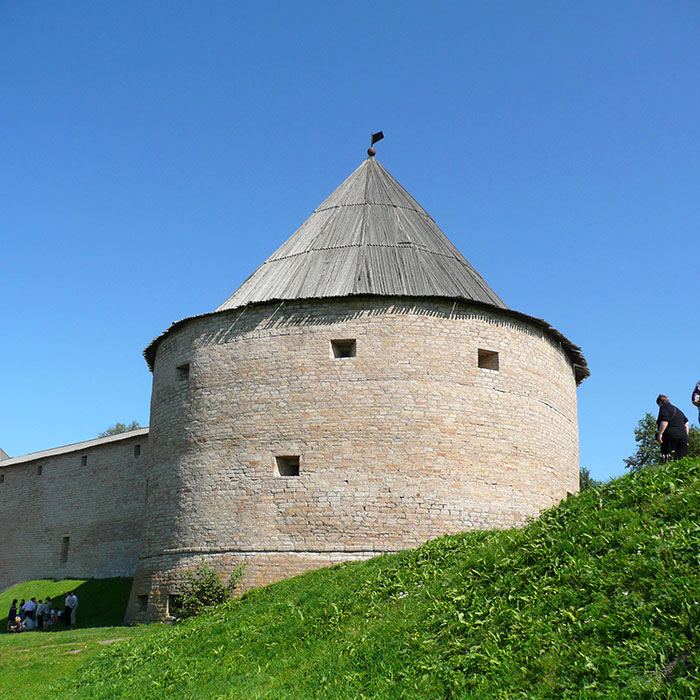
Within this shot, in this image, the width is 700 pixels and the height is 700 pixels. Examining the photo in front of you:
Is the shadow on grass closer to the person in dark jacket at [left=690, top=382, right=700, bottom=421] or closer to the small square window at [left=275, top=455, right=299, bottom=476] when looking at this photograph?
the small square window at [left=275, top=455, right=299, bottom=476]

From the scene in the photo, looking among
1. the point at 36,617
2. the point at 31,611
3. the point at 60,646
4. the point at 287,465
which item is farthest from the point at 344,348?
the point at 36,617

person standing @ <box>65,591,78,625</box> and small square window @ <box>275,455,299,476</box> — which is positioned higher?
small square window @ <box>275,455,299,476</box>

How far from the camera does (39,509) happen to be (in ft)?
84.4

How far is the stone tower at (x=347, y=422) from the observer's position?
520 inches

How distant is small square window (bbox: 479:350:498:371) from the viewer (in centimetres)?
1470

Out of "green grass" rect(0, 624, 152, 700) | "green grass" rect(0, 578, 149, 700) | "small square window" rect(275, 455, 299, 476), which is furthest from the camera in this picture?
"small square window" rect(275, 455, 299, 476)

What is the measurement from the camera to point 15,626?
1755 cm

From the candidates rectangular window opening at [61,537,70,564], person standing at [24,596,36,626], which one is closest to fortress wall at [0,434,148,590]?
rectangular window opening at [61,537,70,564]

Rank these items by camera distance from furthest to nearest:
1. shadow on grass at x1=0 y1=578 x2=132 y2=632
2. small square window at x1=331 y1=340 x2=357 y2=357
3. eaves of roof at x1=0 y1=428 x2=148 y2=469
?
1. eaves of roof at x1=0 y1=428 x2=148 y2=469
2. shadow on grass at x1=0 y1=578 x2=132 y2=632
3. small square window at x1=331 y1=340 x2=357 y2=357

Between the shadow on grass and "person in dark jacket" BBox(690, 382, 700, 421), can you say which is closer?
"person in dark jacket" BBox(690, 382, 700, 421)

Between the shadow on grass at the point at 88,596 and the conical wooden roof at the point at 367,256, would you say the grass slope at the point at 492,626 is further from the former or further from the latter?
the shadow on grass at the point at 88,596

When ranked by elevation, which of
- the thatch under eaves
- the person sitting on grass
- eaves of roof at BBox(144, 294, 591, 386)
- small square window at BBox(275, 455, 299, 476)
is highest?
the thatch under eaves

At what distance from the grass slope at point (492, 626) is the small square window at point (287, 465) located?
3.51 m

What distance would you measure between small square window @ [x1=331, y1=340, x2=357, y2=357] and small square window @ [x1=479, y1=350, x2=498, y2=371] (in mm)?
2531
